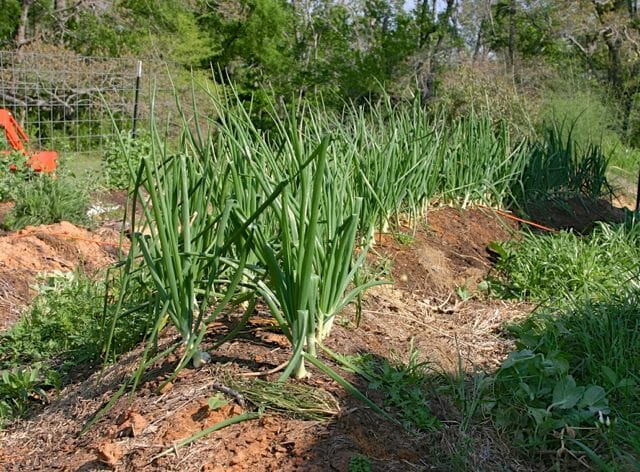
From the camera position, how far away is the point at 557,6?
70.5ft

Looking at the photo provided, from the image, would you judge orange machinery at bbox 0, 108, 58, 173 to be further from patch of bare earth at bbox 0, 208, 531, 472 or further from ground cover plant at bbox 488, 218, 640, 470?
patch of bare earth at bbox 0, 208, 531, 472

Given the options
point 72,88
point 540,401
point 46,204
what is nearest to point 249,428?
point 540,401

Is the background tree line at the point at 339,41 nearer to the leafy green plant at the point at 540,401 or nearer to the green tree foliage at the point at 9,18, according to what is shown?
the green tree foliage at the point at 9,18

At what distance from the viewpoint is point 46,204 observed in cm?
666

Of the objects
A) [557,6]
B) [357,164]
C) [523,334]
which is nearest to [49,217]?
[357,164]

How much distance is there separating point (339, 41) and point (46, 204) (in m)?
13.7

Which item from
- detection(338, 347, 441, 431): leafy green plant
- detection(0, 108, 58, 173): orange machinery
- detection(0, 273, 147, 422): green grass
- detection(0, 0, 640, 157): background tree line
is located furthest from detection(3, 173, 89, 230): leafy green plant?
detection(0, 0, 640, 157): background tree line

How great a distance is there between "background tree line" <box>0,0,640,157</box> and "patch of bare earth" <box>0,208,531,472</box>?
12.1 metres

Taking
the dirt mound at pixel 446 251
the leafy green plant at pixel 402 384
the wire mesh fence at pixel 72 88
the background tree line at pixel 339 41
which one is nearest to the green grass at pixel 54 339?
the leafy green plant at pixel 402 384

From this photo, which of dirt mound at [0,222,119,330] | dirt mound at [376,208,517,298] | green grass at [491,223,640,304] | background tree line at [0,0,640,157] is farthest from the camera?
background tree line at [0,0,640,157]

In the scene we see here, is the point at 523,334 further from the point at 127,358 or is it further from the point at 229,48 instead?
the point at 229,48

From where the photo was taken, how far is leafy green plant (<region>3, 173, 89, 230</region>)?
21.5ft

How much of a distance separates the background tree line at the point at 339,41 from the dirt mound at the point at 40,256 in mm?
10115

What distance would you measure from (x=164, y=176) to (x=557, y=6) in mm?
20890
